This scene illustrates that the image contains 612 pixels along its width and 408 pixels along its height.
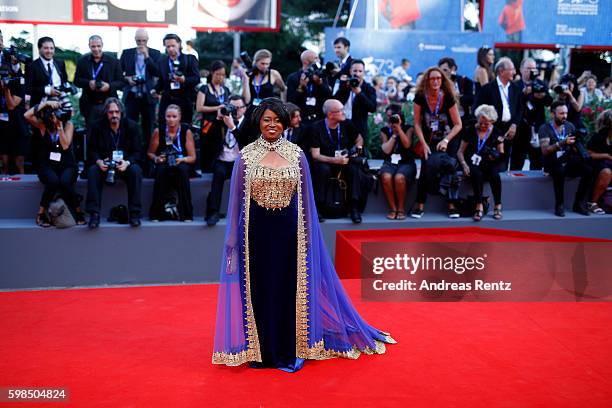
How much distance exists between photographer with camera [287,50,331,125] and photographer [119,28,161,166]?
1.77 metres

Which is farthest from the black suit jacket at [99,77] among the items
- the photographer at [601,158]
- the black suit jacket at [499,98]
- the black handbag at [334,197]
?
the photographer at [601,158]

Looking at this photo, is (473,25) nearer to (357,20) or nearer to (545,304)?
(357,20)

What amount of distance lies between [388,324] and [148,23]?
306 inches

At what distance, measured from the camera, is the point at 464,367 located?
539 cm

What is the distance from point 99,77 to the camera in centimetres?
921

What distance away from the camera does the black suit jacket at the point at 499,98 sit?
9508 mm

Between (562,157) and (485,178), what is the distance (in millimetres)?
1122

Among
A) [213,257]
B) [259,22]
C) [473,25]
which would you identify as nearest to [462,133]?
[213,257]

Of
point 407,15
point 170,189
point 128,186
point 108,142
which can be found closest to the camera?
point 128,186

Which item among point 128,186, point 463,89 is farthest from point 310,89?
point 128,186

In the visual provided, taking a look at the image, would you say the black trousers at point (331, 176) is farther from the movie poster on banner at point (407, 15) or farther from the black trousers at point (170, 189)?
the movie poster on banner at point (407, 15)

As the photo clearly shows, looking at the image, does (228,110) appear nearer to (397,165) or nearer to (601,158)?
(397,165)

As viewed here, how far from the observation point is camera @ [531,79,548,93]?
10.1 metres

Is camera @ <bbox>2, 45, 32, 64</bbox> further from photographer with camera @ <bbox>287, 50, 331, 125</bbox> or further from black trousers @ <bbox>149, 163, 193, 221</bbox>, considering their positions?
photographer with camera @ <bbox>287, 50, 331, 125</bbox>
